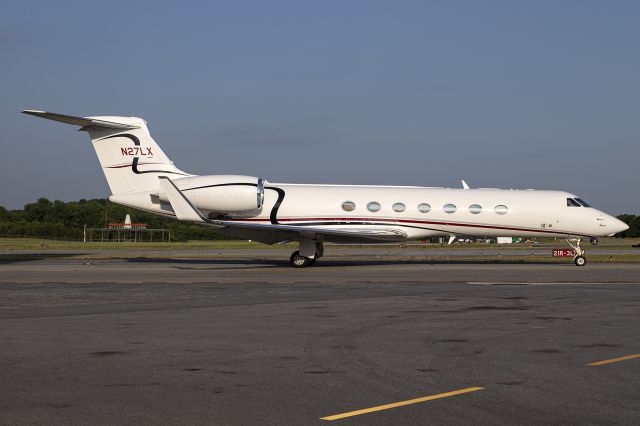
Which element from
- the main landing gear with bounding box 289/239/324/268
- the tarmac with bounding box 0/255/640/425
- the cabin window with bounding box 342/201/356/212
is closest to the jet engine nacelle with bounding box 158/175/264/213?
the main landing gear with bounding box 289/239/324/268

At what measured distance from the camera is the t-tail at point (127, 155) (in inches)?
1254

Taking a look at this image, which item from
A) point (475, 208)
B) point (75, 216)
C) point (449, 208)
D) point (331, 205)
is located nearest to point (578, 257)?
point (475, 208)

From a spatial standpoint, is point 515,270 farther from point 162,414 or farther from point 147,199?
point 162,414

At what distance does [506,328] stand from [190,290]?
9.79m

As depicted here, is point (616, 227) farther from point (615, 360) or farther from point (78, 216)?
point (78, 216)

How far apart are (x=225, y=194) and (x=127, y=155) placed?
4642 millimetres

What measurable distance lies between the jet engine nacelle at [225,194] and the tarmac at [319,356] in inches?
423

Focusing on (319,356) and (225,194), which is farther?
(225,194)

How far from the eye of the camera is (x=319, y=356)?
9.76 m

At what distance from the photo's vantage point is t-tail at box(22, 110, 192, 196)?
31.8 metres

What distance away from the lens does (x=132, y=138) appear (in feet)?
105

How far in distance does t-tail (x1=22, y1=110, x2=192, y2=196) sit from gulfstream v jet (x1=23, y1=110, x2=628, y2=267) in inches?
1.6

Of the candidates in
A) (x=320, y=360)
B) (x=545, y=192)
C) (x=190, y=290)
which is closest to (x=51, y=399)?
(x=320, y=360)

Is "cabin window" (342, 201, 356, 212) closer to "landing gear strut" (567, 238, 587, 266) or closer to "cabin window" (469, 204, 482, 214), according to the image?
"cabin window" (469, 204, 482, 214)
